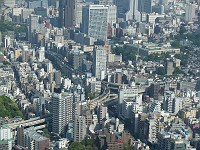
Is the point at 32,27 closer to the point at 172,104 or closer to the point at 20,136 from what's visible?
the point at 172,104

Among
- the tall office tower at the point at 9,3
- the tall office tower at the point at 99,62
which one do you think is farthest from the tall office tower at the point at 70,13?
the tall office tower at the point at 99,62

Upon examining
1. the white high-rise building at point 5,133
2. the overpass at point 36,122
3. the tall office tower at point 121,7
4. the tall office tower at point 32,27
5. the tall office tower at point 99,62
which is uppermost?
the tall office tower at point 121,7

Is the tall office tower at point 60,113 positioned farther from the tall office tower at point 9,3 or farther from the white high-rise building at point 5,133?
the tall office tower at point 9,3

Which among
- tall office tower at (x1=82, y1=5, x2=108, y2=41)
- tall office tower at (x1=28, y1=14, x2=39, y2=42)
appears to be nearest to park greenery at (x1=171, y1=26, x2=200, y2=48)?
tall office tower at (x1=82, y1=5, x2=108, y2=41)

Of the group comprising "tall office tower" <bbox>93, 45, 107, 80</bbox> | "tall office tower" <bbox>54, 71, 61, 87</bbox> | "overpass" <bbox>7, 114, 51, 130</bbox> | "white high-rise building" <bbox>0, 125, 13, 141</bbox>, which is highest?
"tall office tower" <bbox>93, 45, 107, 80</bbox>

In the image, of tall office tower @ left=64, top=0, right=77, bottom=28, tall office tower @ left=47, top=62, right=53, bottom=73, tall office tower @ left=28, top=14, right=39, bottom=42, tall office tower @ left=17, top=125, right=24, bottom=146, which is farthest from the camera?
tall office tower @ left=64, top=0, right=77, bottom=28

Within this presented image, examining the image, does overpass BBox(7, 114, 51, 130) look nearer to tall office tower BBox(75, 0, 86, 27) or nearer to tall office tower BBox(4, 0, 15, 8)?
tall office tower BBox(75, 0, 86, 27)
